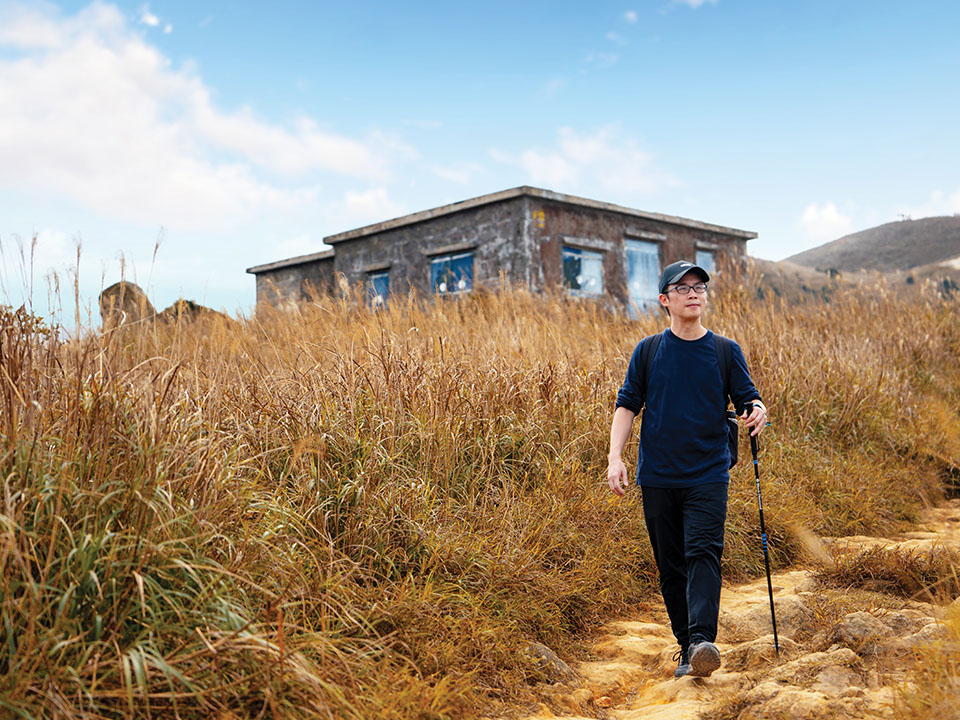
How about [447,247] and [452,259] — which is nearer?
[447,247]

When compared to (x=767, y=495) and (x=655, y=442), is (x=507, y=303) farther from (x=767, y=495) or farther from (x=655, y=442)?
(x=655, y=442)

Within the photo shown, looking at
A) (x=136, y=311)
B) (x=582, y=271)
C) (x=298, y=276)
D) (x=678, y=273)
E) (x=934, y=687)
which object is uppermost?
(x=298, y=276)

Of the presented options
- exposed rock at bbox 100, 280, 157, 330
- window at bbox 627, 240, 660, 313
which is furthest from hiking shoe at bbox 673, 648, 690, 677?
window at bbox 627, 240, 660, 313

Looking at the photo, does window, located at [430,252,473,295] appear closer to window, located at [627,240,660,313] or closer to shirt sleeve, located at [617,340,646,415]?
window, located at [627,240,660,313]

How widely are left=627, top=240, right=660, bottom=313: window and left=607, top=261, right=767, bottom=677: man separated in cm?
1471

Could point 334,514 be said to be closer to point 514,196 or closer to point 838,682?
point 838,682

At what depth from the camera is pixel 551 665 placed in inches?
142

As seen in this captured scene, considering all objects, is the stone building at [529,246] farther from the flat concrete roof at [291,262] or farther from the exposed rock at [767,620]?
the exposed rock at [767,620]

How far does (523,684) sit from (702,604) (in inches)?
35.2

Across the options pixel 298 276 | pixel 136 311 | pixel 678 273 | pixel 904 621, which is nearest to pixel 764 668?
pixel 904 621

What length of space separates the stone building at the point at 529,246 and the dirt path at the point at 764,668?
10.4 meters

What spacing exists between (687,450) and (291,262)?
19.9 m

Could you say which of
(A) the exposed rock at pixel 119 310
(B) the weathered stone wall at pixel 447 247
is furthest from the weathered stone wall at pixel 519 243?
(A) the exposed rock at pixel 119 310

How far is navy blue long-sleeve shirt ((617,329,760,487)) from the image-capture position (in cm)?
348
